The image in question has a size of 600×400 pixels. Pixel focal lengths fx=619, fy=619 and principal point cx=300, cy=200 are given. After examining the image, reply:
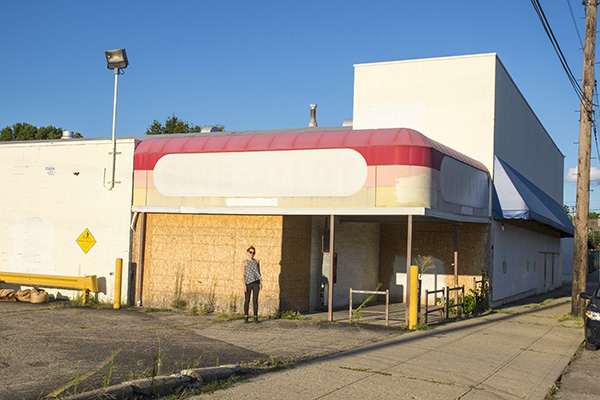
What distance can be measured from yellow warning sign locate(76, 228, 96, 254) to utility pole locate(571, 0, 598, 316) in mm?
13715

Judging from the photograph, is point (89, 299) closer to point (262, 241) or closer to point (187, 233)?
point (187, 233)

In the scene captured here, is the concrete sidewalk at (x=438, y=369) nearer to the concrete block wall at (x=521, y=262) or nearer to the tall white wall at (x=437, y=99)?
the concrete block wall at (x=521, y=262)

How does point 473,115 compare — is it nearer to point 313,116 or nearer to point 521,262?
point 521,262

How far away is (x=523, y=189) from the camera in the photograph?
2047 cm

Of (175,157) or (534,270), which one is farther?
(534,270)

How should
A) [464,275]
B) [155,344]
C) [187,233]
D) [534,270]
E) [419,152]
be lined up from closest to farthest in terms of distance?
[155,344] → [419,152] → [187,233] → [464,275] → [534,270]

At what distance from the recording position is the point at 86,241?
1714 cm

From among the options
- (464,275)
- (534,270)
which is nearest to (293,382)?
(464,275)

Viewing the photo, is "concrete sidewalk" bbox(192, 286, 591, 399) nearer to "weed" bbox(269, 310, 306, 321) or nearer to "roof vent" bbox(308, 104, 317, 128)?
Result: "weed" bbox(269, 310, 306, 321)

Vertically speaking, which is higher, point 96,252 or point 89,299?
point 96,252

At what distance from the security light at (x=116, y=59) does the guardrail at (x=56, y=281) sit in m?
5.80

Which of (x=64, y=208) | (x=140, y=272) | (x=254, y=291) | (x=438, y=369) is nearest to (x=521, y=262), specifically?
(x=254, y=291)

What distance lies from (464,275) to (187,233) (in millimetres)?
8705

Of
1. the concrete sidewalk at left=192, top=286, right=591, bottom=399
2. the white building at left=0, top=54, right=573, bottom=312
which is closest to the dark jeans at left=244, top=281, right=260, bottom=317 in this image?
the white building at left=0, top=54, right=573, bottom=312
